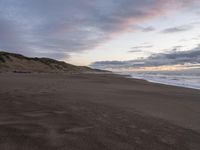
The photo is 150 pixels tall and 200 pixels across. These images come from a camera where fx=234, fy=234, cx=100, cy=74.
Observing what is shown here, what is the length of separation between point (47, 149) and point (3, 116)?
2.30 meters

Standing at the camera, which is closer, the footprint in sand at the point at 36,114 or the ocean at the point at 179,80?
the footprint in sand at the point at 36,114

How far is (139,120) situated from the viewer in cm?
605

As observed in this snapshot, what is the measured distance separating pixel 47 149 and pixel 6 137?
0.88 meters

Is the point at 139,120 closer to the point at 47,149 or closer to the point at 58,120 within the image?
the point at 58,120

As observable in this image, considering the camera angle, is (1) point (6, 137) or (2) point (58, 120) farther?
(2) point (58, 120)

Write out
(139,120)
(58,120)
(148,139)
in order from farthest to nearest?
(139,120), (58,120), (148,139)

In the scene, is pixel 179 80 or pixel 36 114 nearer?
pixel 36 114

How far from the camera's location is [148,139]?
14.7 feet

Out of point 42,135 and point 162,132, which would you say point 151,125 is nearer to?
point 162,132

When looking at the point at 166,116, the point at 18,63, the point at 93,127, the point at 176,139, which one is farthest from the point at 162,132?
the point at 18,63

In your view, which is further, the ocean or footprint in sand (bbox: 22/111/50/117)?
the ocean

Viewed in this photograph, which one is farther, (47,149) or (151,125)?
(151,125)

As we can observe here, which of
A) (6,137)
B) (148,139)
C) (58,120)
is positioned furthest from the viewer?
(58,120)

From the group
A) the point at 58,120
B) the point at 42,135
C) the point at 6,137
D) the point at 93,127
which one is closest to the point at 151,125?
the point at 93,127
